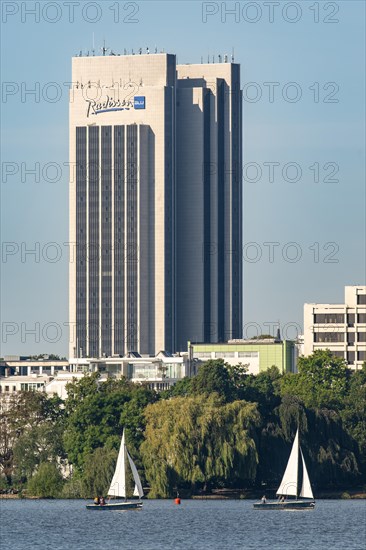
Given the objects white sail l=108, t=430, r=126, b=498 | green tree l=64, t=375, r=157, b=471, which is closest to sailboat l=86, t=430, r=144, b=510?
white sail l=108, t=430, r=126, b=498

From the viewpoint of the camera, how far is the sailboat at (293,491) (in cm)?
15062

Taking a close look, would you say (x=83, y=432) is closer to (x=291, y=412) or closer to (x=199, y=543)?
(x=291, y=412)

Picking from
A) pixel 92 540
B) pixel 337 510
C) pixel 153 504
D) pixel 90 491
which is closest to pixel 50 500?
pixel 90 491

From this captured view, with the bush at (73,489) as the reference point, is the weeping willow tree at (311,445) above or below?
above

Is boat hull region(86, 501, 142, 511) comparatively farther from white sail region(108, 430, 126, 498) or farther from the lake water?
white sail region(108, 430, 126, 498)

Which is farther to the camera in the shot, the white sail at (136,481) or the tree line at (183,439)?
the tree line at (183,439)

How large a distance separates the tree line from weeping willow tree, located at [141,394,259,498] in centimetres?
8

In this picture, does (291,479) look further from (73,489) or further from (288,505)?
(73,489)

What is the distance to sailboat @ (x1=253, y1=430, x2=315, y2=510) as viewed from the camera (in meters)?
151

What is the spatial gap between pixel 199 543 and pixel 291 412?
181 feet

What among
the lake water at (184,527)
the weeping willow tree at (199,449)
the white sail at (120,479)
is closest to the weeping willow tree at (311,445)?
the weeping willow tree at (199,449)

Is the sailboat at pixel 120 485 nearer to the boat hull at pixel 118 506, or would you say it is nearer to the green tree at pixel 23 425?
the boat hull at pixel 118 506

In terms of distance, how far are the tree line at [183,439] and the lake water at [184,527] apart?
415 cm

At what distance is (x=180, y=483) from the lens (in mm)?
164125
